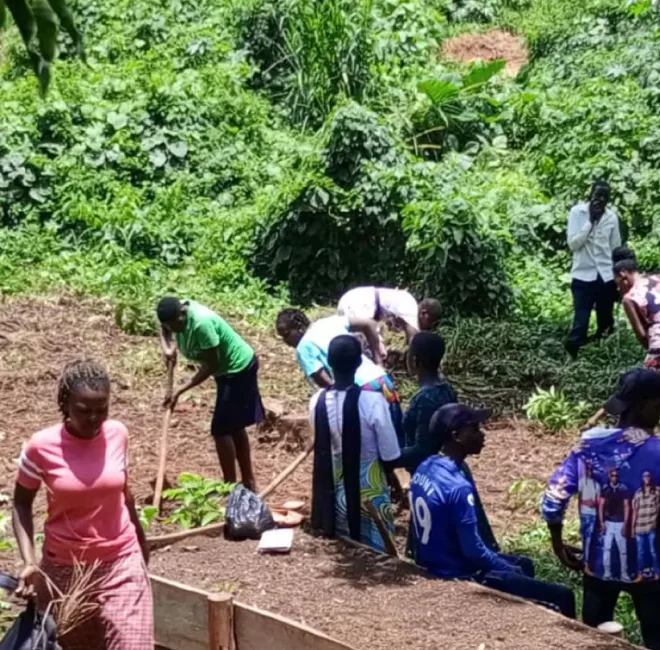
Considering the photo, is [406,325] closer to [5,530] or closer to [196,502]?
[196,502]

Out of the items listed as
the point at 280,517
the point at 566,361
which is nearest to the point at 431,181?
the point at 566,361

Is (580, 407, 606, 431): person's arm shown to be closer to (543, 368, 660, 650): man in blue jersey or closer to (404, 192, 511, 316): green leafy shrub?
(404, 192, 511, 316): green leafy shrub

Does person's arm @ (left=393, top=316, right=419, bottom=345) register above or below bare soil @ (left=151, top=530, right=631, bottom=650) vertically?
above

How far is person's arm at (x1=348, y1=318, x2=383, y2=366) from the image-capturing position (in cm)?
926

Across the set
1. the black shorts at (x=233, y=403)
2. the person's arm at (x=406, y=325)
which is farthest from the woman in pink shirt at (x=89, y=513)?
the person's arm at (x=406, y=325)

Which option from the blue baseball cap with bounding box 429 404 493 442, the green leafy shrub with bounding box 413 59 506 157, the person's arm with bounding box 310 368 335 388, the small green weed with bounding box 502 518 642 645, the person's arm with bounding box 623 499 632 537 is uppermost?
the green leafy shrub with bounding box 413 59 506 157

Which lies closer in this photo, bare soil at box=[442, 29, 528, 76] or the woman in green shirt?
the woman in green shirt

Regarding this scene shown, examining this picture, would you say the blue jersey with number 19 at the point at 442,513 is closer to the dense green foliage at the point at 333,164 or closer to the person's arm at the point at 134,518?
the person's arm at the point at 134,518

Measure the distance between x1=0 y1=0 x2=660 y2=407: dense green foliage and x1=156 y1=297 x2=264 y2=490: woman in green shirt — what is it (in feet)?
10.3

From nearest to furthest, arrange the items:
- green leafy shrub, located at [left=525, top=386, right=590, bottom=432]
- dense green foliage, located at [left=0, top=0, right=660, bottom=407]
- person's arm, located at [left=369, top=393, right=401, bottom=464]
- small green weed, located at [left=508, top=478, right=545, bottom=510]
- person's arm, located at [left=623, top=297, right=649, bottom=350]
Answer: person's arm, located at [left=369, top=393, right=401, bottom=464] → small green weed, located at [left=508, top=478, right=545, bottom=510] → person's arm, located at [left=623, top=297, right=649, bottom=350] → green leafy shrub, located at [left=525, top=386, right=590, bottom=432] → dense green foliage, located at [left=0, top=0, right=660, bottom=407]

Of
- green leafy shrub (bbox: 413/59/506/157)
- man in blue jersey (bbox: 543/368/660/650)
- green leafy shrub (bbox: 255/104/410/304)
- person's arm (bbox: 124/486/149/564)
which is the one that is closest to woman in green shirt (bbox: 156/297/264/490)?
person's arm (bbox: 124/486/149/564)

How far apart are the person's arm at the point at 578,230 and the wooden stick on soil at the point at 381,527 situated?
18.1ft

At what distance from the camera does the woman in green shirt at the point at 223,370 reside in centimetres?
852

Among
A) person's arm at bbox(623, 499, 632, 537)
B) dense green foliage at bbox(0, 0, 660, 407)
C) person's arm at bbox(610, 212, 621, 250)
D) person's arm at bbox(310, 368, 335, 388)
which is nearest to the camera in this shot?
person's arm at bbox(623, 499, 632, 537)
